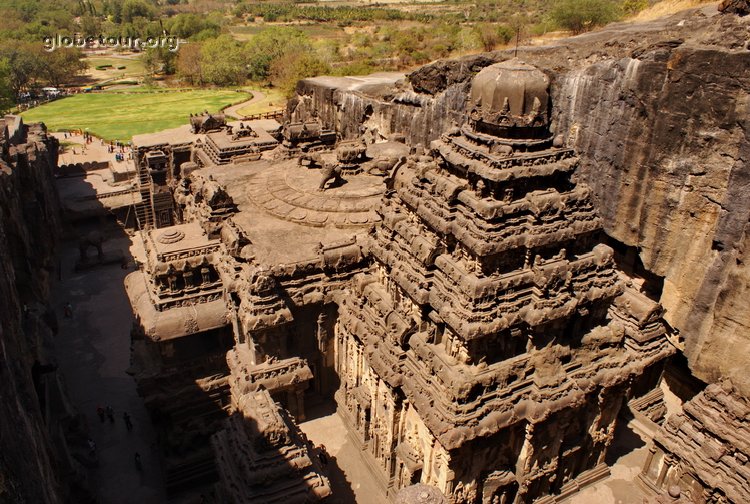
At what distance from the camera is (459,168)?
1585cm

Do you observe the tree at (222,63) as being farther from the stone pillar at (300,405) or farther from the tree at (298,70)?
the stone pillar at (300,405)

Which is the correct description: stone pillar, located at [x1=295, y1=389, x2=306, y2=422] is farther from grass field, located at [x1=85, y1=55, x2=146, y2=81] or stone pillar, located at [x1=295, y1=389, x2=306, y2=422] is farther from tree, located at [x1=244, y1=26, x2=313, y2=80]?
grass field, located at [x1=85, y1=55, x2=146, y2=81]

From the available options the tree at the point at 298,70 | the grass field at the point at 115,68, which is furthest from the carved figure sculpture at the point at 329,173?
the grass field at the point at 115,68

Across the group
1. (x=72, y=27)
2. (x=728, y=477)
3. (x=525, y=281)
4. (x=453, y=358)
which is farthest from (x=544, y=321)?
(x=72, y=27)

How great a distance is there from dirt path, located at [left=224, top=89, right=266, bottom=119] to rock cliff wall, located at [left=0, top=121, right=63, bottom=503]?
24925 millimetres

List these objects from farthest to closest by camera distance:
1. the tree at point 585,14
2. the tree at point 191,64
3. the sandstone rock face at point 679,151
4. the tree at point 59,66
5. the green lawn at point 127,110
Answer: the tree at point 191,64 < the tree at point 59,66 < the green lawn at point 127,110 < the tree at point 585,14 < the sandstone rock face at point 679,151

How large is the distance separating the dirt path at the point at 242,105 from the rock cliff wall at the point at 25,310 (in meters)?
24.9

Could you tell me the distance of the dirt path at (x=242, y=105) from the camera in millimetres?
69156

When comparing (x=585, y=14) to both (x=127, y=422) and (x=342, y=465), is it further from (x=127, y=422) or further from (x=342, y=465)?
(x=127, y=422)

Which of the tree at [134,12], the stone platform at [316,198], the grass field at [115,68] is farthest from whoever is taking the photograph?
the tree at [134,12]

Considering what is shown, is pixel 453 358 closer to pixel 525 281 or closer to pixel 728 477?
pixel 525 281

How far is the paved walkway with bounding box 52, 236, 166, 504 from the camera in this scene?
758 inches

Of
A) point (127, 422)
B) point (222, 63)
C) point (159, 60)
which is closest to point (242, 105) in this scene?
point (222, 63)

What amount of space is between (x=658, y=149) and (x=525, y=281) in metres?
11.7
